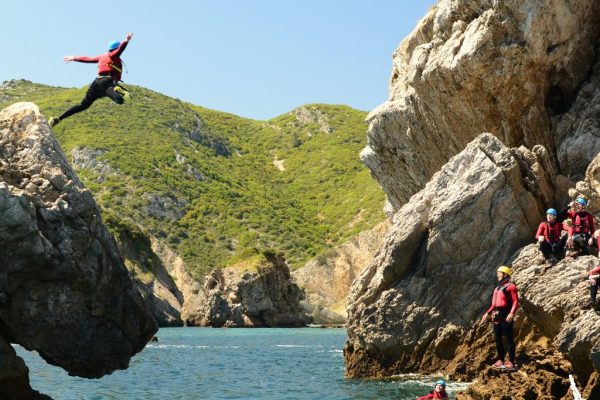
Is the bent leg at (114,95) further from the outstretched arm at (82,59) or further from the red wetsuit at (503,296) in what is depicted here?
the red wetsuit at (503,296)

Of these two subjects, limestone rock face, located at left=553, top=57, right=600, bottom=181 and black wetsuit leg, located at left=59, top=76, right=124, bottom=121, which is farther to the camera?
limestone rock face, located at left=553, top=57, right=600, bottom=181

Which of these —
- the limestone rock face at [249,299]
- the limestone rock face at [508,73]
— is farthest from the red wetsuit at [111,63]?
the limestone rock face at [249,299]

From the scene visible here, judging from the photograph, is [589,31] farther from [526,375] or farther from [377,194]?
[377,194]

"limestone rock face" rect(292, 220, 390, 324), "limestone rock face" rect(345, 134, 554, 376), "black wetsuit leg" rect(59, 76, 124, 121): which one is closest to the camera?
"black wetsuit leg" rect(59, 76, 124, 121)

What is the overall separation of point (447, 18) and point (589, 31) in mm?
6478

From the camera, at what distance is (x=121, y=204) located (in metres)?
134

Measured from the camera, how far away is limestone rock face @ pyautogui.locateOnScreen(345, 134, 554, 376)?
2988 centimetres

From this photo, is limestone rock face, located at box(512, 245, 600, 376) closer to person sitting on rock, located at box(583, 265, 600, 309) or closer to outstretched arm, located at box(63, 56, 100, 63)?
person sitting on rock, located at box(583, 265, 600, 309)

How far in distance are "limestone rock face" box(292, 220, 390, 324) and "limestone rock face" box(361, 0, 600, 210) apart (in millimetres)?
65086

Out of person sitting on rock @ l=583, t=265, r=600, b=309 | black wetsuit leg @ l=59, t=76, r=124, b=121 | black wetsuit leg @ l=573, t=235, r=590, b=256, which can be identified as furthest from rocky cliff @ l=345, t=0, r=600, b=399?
black wetsuit leg @ l=59, t=76, r=124, b=121

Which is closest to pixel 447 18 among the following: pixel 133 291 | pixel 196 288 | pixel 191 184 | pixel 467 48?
pixel 467 48

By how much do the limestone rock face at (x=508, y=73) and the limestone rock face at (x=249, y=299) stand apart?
50.4 m

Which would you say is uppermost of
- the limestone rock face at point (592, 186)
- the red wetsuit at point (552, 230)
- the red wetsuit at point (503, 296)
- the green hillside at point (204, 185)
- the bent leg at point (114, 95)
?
the green hillside at point (204, 185)

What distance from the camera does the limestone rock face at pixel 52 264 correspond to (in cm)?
1991
